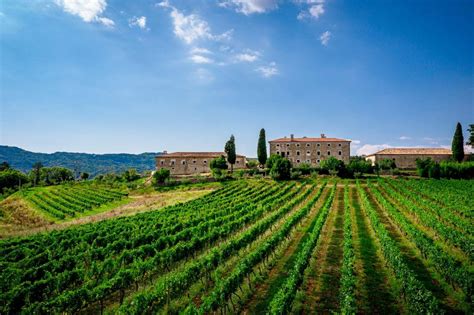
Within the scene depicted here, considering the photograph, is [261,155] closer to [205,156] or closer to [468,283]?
[205,156]

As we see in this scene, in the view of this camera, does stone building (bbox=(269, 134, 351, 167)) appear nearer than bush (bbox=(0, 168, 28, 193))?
Yes

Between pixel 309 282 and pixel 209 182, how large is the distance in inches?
1859

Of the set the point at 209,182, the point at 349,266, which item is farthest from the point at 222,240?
the point at 209,182

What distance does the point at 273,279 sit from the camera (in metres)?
13.4

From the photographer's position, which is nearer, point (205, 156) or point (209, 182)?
point (209, 182)

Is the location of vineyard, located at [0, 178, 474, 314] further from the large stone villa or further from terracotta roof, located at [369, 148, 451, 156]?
terracotta roof, located at [369, 148, 451, 156]

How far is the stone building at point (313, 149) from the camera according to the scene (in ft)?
243

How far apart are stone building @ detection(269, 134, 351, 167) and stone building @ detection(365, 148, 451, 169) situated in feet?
28.2

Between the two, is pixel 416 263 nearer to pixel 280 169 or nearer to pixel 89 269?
pixel 89 269

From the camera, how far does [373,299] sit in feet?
37.7

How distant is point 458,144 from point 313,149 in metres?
31.0

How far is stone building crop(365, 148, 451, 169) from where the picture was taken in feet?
232

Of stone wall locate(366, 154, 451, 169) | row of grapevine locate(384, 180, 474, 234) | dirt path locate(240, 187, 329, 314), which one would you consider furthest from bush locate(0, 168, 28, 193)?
stone wall locate(366, 154, 451, 169)

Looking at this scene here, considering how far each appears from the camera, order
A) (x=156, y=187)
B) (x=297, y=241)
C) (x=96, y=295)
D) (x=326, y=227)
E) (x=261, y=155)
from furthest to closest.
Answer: (x=261, y=155), (x=156, y=187), (x=326, y=227), (x=297, y=241), (x=96, y=295)
